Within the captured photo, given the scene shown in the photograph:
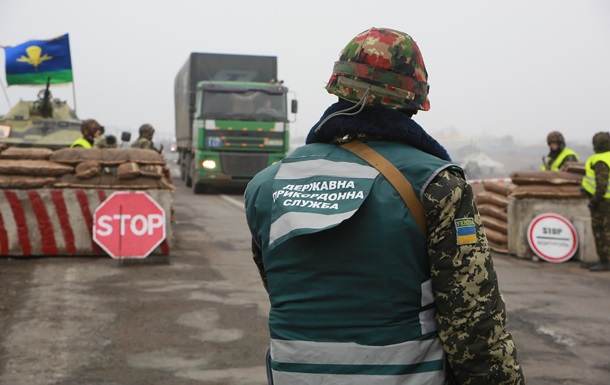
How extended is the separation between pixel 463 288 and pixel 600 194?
905 centimetres

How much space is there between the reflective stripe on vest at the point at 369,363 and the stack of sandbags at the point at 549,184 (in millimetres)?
10018

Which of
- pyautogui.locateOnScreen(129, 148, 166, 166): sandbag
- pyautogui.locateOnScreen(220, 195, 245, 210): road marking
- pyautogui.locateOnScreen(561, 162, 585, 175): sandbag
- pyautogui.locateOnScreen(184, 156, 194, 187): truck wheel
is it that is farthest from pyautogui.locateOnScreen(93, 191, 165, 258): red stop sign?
pyautogui.locateOnScreen(184, 156, 194, 187): truck wheel

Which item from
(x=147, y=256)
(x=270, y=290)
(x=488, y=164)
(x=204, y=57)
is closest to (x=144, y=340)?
(x=147, y=256)

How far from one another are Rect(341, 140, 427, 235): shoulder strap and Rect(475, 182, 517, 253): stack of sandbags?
10.7 metres

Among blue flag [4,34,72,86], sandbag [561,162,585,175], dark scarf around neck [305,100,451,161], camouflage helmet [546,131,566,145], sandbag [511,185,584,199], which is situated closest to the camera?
dark scarf around neck [305,100,451,161]

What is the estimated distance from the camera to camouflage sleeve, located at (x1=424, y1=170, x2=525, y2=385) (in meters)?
2.14

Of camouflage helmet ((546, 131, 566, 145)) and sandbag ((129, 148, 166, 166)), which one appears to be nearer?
sandbag ((129, 148, 166, 166))

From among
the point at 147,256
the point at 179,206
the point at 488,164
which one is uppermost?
the point at 147,256

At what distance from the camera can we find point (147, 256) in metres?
10.3

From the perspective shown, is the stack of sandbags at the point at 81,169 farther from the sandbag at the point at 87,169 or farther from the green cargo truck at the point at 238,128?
the green cargo truck at the point at 238,128

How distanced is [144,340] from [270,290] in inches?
176

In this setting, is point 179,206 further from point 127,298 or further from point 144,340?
point 144,340

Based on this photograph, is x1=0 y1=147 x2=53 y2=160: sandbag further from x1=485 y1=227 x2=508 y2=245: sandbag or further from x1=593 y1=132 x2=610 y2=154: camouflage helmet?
x1=593 y1=132 x2=610 y2=154: camouflage helmet

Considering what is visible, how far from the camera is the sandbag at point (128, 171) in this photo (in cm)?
1069
